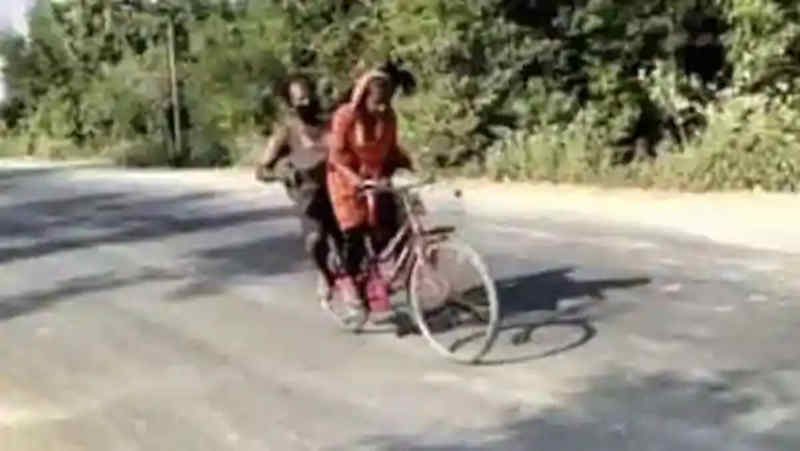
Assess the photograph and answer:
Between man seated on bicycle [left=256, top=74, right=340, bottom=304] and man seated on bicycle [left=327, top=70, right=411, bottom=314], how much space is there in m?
0.18

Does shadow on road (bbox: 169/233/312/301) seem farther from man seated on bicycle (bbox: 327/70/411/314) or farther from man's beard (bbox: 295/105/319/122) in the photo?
man seated on bicycle (bbox: 327/70/411/314)

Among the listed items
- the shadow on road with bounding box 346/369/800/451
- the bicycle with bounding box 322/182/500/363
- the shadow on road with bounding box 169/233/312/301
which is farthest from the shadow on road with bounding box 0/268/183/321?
the shadow on road with bounding box 346/369/800/451

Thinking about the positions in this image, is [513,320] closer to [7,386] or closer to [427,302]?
[427,302]

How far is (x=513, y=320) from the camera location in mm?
10375

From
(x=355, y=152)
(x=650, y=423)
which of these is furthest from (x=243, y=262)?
(x=650, y=423)

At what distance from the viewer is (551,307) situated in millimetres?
10867

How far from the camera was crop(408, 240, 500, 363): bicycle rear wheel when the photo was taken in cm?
940

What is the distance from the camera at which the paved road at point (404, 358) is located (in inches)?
300

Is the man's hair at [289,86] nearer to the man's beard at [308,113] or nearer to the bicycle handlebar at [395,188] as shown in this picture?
the man's beard at [308,113]

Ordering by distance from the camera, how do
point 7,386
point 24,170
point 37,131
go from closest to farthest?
1. point 7,386
2. point 24,170
3. point 37,131

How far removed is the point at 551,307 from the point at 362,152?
1.93m

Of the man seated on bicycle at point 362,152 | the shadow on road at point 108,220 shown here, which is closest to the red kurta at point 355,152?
the man seated on bicycle at point 362,152

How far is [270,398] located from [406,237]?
1682 millimetres

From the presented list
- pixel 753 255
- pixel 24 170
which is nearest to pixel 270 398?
pixel 753 255
